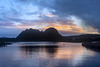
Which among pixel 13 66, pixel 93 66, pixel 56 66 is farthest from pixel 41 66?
pixel 93 66

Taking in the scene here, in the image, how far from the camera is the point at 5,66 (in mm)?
11328

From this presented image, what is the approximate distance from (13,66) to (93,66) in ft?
21.4

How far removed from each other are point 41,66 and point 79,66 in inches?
121

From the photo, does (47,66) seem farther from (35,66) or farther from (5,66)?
(5,66)

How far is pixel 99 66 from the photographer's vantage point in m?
11.0

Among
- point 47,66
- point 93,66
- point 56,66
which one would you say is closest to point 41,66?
point 47,66

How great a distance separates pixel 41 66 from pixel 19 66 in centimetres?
181

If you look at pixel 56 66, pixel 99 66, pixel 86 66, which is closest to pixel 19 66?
pixel 56 66

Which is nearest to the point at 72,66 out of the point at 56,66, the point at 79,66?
the point at 79,66

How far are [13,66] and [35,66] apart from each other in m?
1.82

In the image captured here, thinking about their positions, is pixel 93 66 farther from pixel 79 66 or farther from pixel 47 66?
pixel 47 66

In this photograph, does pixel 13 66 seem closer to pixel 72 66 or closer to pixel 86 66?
pixel 72 66

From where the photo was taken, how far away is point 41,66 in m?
11.2

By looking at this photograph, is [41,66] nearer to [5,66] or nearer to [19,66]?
[19,66]
